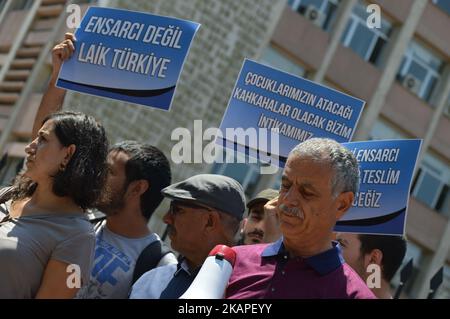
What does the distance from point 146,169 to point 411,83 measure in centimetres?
1800

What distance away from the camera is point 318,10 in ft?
64.3

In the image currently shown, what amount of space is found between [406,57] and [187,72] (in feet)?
21.3

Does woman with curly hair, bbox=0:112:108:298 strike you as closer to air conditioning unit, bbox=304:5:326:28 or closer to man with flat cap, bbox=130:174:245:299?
man with flat cap, bbox=130:174:245:299

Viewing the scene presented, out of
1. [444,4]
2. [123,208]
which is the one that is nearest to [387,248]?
[123,208]

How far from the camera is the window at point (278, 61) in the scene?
18.8 m

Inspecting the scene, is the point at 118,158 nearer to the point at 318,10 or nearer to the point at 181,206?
the point at 181,206

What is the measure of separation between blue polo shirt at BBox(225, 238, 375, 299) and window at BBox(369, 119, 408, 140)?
1819cm

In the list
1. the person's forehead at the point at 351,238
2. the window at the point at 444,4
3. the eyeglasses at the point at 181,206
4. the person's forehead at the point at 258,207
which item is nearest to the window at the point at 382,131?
the window at the point at 444,4

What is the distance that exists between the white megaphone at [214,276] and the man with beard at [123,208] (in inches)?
42.3

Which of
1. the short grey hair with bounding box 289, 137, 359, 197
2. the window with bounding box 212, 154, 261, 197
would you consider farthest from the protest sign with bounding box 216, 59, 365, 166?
the window with bounding box 212, 154, 261, 197

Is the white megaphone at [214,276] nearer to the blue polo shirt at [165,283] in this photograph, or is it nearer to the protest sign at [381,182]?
the blue polo shirt at [165,283]

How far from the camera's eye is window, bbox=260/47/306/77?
739 inches

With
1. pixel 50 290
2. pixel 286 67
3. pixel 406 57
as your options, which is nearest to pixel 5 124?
pixel 286 67

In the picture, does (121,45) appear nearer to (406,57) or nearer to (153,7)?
(153,7)
